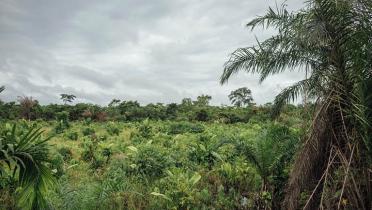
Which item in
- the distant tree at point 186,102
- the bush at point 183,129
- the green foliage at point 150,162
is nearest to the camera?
the green foliage at point 150,162

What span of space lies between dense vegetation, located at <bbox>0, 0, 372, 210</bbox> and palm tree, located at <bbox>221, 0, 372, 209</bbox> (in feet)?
0.06

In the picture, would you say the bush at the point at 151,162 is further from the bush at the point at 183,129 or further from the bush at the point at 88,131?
the bush at the point at 183,129

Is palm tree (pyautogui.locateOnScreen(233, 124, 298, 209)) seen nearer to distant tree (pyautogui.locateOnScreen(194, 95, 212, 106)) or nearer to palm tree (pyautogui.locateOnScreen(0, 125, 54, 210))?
palm tree (pyautogui.locateOnScreen(0, 125, 54, 210))

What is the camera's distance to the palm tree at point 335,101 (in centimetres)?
847

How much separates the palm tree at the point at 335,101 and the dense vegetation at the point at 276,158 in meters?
0.02

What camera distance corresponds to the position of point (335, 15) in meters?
8.82

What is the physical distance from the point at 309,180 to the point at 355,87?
6.48 ft

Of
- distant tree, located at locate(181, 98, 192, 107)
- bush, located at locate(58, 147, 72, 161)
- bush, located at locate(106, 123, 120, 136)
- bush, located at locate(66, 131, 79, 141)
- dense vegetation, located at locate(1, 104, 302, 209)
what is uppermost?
distant tree, located at locate(181, 98, 192, 107)

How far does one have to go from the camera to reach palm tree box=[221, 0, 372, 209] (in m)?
8.47

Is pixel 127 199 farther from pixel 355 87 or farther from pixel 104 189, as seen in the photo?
pixel 355 87

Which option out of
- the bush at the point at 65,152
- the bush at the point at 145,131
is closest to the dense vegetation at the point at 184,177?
the bush at the point at 65,152

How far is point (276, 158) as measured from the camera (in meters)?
10.9

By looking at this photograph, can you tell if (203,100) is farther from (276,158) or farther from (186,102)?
(276,158)

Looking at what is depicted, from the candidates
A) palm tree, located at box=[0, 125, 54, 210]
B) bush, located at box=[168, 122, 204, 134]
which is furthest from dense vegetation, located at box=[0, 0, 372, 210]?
bush, located at box=[168, 122, 204, 134]
